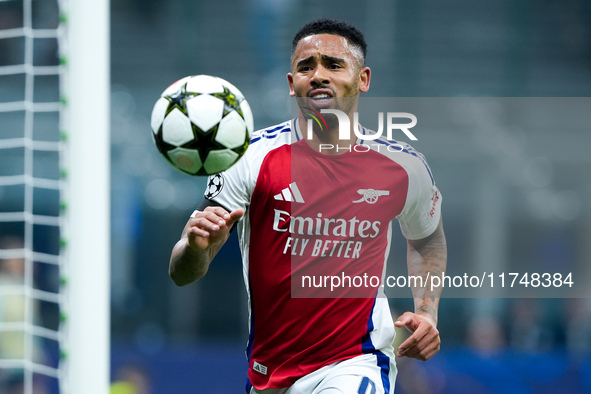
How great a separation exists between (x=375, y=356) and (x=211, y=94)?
162 cm

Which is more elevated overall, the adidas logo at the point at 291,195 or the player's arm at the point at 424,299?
the adidas logo at the point at 291,195

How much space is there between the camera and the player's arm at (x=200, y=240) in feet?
11.1

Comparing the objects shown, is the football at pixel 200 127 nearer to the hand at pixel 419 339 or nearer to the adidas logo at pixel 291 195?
the adidas logo at pixel 291 195

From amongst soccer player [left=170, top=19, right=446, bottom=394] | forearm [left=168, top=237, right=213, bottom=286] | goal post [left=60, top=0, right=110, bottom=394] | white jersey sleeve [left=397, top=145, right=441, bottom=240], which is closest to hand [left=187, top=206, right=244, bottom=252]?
forearm [left=168, top=237, right=213, bottom=286]

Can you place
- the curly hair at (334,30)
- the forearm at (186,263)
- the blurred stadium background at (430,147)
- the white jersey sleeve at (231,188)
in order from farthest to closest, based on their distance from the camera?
the blurred stadium background at (430,147)
the curly hair at (334,30)
the white jersey sleeve at (231,188)
the forearm at (186,263)

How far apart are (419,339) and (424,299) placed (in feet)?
1.65

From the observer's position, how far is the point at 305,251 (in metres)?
4.04

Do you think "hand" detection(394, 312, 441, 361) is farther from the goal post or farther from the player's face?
the goal post

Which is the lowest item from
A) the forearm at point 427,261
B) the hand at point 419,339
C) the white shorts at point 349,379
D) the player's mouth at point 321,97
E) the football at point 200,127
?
the white shorts at point 349,379

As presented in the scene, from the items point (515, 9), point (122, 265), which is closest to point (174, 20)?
point (122, 265)

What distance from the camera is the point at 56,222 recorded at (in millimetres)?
4262

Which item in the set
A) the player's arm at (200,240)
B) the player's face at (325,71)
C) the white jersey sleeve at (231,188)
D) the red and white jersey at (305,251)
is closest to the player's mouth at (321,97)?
the player's face at (325,71)

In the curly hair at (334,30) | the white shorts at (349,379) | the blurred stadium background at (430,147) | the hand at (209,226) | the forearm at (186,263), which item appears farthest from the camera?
the blurred stadium background at (430,147)

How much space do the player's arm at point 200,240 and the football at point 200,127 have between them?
0.23 meters
